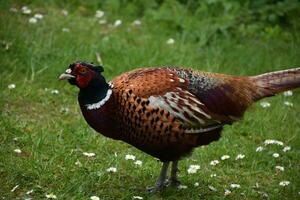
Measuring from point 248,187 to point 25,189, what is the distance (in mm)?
1856

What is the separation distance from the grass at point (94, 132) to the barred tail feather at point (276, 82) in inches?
33.2

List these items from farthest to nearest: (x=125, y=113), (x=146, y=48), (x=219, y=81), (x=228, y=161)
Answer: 1. (x=146, y=48)
2. (x=228, y=161)
3. (x=219, y=81)
4. (x=125, y=113)

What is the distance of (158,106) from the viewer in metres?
5.08

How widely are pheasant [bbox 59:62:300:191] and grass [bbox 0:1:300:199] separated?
1.69 ft

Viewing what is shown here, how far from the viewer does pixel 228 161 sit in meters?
6.29

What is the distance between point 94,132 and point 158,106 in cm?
154

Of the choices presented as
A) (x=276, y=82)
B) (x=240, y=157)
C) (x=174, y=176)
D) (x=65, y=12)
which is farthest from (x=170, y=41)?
(x=174, y=176)

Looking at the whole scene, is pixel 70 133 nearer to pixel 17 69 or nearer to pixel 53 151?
pixel 53 151

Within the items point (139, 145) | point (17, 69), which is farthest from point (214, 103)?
point (17, 69)

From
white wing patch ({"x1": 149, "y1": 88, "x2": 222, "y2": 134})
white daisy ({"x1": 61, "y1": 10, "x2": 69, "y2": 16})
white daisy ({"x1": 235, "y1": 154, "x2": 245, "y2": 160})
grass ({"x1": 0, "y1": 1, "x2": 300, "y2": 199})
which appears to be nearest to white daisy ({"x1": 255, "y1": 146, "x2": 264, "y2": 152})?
grass ({"x1": 0, "y1": 1, "x2": 300, "y2": 199})

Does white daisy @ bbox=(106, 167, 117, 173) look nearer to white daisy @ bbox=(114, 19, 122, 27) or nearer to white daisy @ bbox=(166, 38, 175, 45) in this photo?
white daisy @ bbox=(166, 38, 175, 45)

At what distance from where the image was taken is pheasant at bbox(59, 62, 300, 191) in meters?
5.08

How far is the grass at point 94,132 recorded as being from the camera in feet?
18.2

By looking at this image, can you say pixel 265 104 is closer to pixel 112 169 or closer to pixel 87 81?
pixel 112 169
